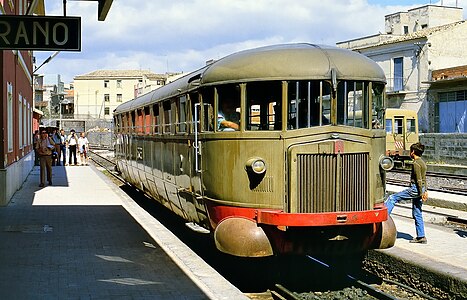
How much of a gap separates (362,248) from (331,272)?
1023 millimetres

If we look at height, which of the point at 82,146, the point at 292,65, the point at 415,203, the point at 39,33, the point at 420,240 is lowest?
the point at 420,240

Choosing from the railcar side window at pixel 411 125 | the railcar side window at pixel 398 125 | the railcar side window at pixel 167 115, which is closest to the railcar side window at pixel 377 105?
the railcar side window at pixel 167 115

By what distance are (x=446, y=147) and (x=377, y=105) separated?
26.5 metres

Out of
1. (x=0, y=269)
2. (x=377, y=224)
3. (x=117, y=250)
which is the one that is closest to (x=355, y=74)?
(x=377, y=224)

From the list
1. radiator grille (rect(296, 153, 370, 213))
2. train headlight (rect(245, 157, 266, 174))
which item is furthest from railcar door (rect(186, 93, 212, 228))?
radiator grille (rect(296, 153, 370, 213))

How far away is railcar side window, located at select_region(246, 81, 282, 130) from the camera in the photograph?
820 cm

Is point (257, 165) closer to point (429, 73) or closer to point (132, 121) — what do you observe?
point (132, 121)

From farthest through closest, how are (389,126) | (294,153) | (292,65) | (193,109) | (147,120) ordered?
(389,126) < (147,120) < (193,109) < (292,65) < (294,153)

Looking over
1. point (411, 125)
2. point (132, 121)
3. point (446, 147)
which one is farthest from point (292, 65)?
point (446, 147)

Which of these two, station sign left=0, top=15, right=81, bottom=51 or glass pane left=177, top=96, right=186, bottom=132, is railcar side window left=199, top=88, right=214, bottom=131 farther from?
station sign left=0, top=15, right=81, bottom=51

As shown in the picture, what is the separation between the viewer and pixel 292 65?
8117mm

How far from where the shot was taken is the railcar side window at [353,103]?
8.10m

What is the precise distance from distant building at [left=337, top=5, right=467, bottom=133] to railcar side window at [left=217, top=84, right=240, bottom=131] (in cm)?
2884

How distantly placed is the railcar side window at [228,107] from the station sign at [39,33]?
79.3 inches
